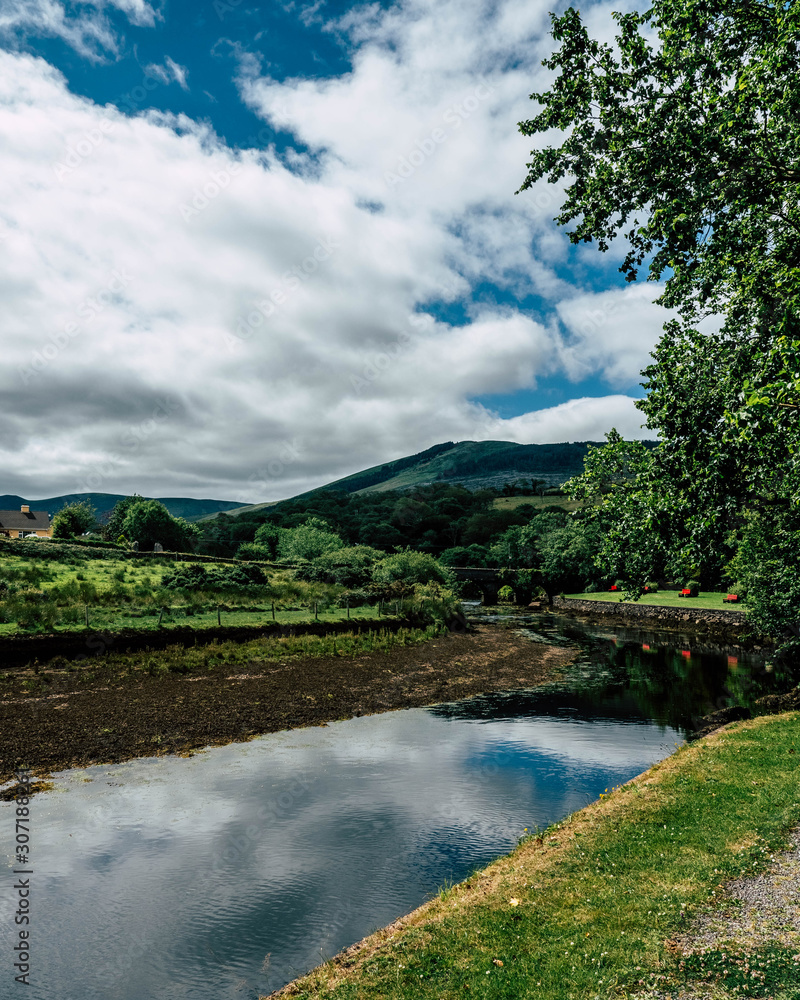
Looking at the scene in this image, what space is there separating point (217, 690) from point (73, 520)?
3368 inches

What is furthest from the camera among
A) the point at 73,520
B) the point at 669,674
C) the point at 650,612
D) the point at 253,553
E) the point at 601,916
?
the point at 253,553

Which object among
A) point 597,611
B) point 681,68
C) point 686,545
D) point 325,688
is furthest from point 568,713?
point 597,611

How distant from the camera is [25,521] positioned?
127250 millimetres

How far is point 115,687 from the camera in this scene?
25219 millimetres

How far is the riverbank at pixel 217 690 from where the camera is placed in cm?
1947

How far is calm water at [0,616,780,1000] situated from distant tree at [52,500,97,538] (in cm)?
8016

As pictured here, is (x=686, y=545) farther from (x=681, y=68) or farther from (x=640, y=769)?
(x=681, y=68)

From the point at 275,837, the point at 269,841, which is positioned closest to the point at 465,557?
the point at 275,837

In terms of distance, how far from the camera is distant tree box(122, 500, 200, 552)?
11506cm

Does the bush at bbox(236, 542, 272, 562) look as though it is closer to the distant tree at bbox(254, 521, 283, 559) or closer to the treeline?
the treeline

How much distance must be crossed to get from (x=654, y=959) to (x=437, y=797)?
9961 millimetres

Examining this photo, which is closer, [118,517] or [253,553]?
[253,553]

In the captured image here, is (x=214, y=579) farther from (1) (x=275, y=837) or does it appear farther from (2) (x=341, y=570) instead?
(1) (x=275, y=837)

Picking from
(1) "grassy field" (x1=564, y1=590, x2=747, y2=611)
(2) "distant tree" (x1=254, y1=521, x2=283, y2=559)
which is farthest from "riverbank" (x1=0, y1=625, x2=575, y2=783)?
(2) "distant tree" (x1=254, y1=521, x2=283, y2=559)
